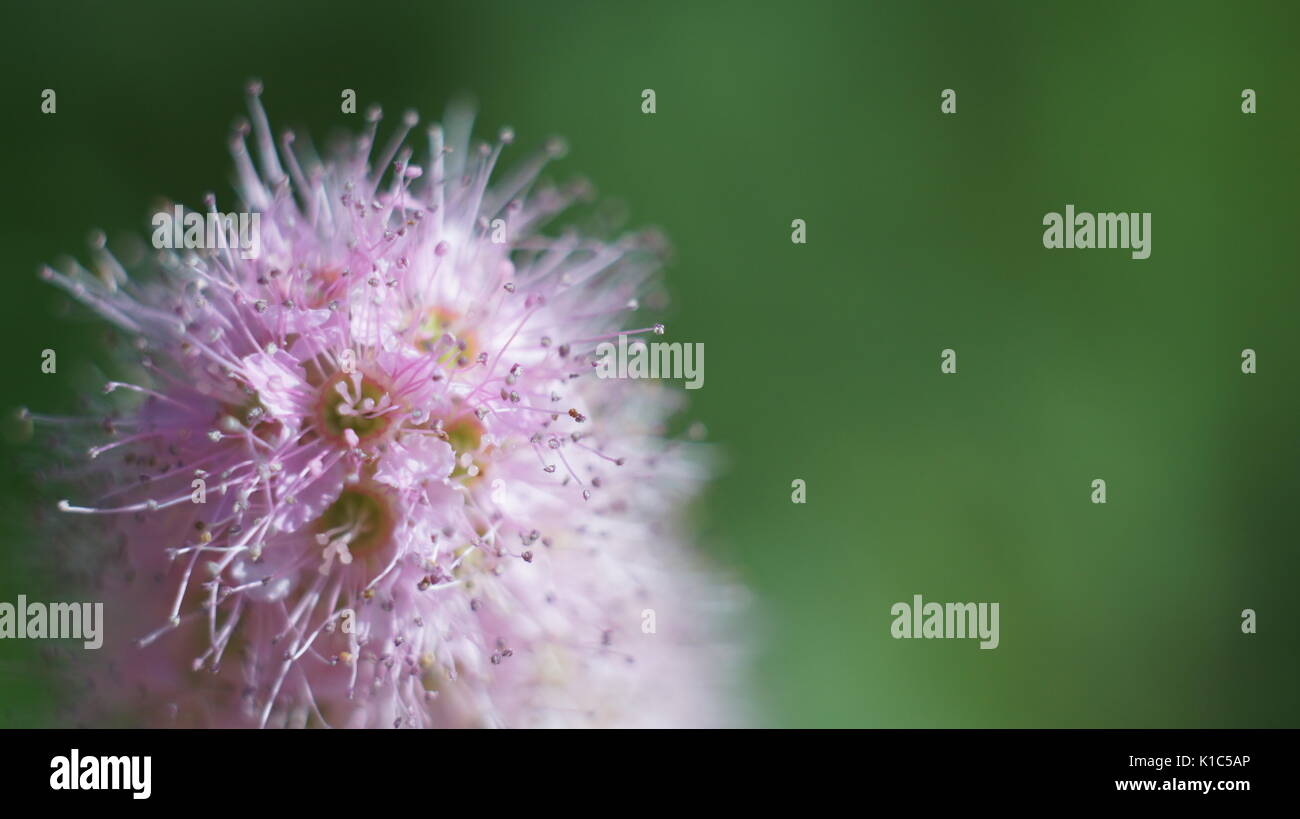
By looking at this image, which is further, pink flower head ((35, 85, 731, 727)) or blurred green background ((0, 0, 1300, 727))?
blurred green background ((0, 0, 1300, 727))

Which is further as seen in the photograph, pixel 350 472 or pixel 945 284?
pixel 945 284

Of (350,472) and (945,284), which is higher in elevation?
(945,284)
